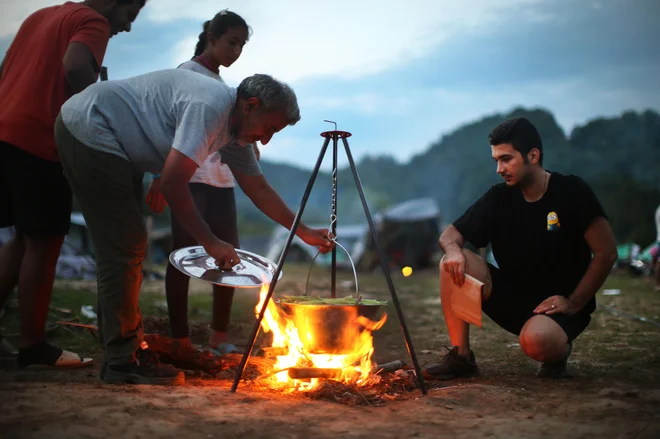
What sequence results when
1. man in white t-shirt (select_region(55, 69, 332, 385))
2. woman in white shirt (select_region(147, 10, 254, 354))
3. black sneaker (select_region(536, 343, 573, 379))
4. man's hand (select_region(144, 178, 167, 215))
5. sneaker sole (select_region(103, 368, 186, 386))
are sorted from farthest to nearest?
woman in white shirt (select_region(147, 10, 254, 354)) → man's hand (select_region(144, 178, 167, 215)) → black sneaker (select_region(536, 343, 573, 379)) → sneaker sole (select_region(103, 368, 186, 386)) → man in white t-shirt (select_region(55, 69, 332, 385))

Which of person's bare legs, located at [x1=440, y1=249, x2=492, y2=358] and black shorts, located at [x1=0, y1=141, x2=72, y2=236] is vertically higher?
black shorts, located at [x1=0, y1=141, x2=72, y2=236]

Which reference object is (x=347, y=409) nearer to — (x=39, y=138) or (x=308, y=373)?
(x=308, y=373)

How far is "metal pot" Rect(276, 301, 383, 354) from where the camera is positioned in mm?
2807

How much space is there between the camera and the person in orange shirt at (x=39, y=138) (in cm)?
296

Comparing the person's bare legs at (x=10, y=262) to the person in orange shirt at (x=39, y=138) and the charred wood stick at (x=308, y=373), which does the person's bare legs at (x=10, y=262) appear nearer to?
the person in orange shirt at (x=39, y=138)

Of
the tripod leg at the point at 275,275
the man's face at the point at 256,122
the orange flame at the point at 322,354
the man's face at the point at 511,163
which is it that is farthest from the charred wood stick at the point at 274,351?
the man's face at the point at 511,163

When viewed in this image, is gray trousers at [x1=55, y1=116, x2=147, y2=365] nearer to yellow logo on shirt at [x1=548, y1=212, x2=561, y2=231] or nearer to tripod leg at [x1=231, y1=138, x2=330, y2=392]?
tripod leg at [x1=231, y1=138, x2=330, y2=392]

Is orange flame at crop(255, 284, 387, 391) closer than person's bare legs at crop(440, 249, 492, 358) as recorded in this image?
Yes

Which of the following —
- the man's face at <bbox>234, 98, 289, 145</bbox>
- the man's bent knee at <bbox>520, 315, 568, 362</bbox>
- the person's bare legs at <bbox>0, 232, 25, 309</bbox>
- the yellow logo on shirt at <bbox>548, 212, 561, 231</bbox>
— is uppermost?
the man's face at <bbox>234, 98, 289, 145</bbox>

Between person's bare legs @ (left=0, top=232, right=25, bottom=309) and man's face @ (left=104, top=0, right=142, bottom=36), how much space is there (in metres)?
1.27

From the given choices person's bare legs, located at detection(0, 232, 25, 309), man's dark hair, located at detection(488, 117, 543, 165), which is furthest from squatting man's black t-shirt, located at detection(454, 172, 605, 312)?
person's bare legs, located at detection(0, 232, 25, 309)

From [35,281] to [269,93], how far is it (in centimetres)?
160

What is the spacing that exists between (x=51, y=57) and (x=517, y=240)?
108 inches

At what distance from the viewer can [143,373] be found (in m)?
2.82
